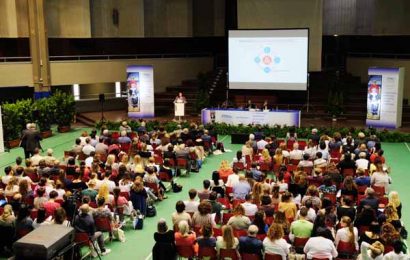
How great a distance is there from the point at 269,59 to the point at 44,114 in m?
10.5

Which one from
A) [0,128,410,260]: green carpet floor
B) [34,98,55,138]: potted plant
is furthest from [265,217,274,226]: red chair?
[34,98,55,138]: potted plant

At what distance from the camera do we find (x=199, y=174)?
16.0 metres

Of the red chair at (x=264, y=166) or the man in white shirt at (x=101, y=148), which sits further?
the man in white shirt at (x=101, y=148)

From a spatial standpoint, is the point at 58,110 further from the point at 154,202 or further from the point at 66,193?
the point at 66,193

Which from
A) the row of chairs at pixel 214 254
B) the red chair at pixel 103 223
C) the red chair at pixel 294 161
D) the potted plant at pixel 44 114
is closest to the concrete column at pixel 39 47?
the potted plant at pixel 44 114

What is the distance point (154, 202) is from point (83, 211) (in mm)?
3979

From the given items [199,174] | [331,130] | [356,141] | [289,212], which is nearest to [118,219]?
[289,212]

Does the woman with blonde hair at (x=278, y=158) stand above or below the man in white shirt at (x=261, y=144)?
below

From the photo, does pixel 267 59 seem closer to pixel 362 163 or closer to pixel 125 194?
pixel 362 163

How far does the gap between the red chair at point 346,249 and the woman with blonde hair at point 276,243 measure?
2.97 ft

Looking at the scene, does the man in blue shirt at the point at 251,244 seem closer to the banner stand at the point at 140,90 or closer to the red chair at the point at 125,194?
the red chair at the point at 125,194

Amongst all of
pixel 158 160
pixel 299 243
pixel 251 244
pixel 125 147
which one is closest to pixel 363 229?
pixel 299 243

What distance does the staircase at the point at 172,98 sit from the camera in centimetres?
2758

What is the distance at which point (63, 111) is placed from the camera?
911 inches
